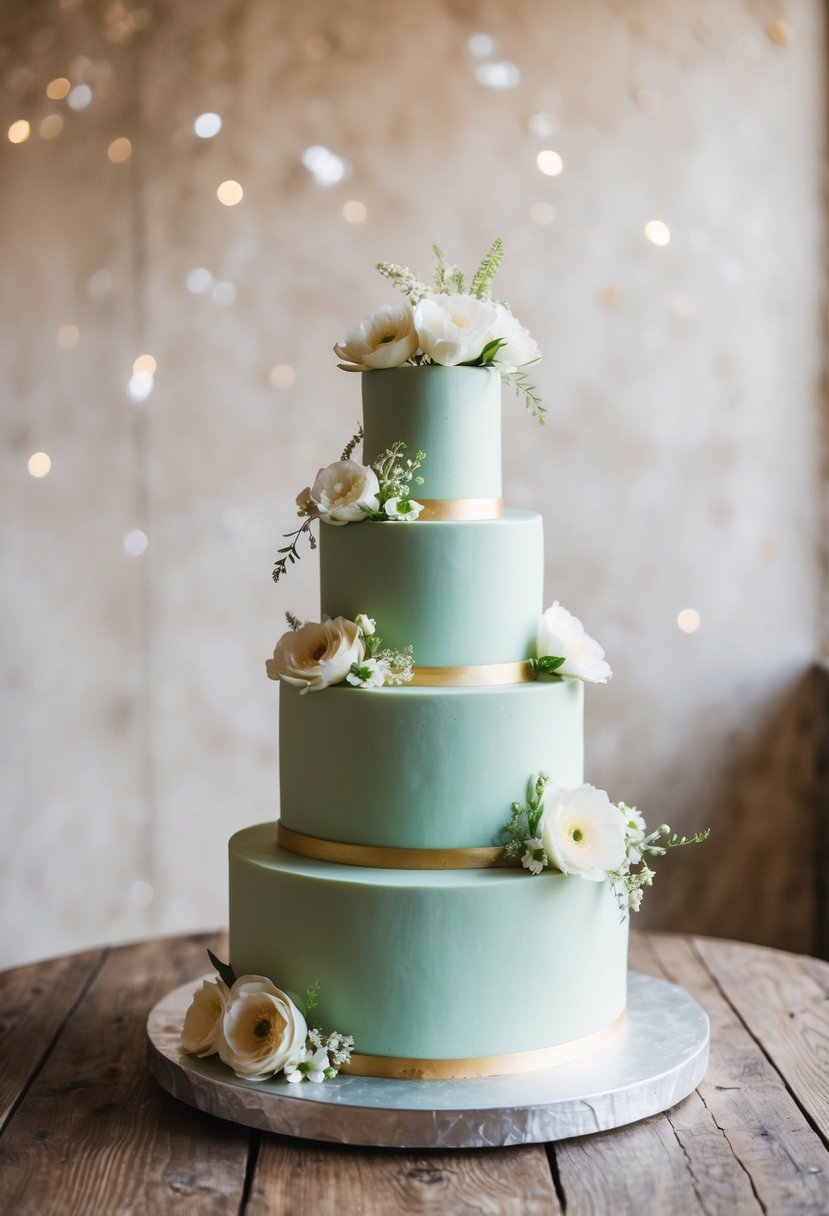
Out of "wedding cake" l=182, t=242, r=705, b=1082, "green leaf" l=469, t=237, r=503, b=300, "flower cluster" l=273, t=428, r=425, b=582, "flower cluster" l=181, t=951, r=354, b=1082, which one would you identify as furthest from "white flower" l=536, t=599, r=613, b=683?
"flower cluster" l=181, t=951, r=354, b=1082

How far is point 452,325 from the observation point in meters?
2.04

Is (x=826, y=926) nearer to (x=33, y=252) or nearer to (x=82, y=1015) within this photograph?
(x=82, y=1015)

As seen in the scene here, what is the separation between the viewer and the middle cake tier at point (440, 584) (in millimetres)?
2033

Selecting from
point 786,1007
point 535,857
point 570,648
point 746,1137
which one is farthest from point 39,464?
point 746,1137

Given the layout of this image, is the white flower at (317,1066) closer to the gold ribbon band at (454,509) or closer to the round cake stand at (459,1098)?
the round cake stand at (459,1098)

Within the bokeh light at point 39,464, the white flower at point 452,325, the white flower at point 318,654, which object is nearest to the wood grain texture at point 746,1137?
the white flower at point 318,654

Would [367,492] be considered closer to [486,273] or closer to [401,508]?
[401,508]

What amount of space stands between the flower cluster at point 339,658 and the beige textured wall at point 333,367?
1771 millimetres

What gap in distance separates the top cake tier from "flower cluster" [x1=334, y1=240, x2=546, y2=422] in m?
0.02

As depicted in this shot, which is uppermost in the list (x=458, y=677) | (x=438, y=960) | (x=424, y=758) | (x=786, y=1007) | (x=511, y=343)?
(x=511, y=343)

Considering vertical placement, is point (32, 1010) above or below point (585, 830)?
below

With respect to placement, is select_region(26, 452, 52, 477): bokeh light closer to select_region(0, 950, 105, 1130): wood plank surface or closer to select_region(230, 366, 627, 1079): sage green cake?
select_region(0, 950, 105, 1130): wood plank surface

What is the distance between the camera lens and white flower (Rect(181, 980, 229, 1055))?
200cm

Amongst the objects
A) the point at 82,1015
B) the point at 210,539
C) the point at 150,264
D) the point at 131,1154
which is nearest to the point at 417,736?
the point at 131,1154
